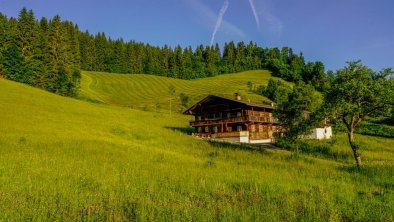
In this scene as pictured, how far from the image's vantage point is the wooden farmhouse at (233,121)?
2522 inches

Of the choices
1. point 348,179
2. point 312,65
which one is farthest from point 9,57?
point 312,65

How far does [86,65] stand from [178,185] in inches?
6672

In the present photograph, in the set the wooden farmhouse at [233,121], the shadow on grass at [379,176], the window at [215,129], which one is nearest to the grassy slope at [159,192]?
the shadow on grass at [379,176]

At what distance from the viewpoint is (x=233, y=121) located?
6512 centimetres

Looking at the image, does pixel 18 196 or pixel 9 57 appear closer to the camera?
pixel 18 196

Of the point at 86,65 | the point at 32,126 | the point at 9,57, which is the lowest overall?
the point at 32,126

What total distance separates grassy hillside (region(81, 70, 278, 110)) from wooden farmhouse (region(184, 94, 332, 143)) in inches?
1468

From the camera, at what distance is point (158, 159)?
26.1 m

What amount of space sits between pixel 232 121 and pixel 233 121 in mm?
255

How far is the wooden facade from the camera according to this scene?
210 ft

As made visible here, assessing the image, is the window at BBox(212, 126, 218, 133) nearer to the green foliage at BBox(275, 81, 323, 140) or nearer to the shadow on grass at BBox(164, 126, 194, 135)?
the shadow on grass at BBox(164, 126, 194, 135)

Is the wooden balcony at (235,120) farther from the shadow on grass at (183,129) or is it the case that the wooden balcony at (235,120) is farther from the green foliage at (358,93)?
the green foliage at (358,93)

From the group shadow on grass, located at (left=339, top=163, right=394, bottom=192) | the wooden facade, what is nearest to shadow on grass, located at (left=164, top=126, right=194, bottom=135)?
the wooden facade

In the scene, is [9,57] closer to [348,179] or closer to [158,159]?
[158,159]
